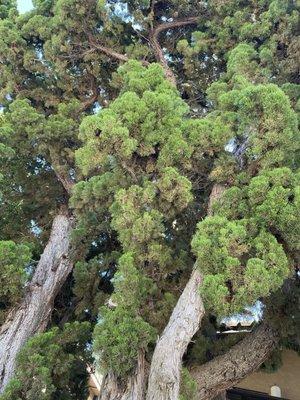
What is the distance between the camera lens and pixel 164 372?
451 cm

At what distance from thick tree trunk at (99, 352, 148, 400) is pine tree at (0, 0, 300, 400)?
0.02 metres

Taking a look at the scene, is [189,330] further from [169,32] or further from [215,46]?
[169,32]

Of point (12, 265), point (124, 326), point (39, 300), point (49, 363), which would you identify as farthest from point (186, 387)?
point (39, 300)

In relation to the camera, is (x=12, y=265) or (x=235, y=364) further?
(x=235, y=364)

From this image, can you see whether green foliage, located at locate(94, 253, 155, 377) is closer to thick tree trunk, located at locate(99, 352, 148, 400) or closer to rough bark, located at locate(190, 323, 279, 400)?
thick tree trunk, located at locate(99, 352, 148, 400)

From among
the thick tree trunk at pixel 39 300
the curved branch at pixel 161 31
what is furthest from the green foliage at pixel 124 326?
the curved branch at pixel 161 31

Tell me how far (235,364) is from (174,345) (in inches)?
92.7

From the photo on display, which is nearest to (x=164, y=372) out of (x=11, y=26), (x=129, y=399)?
(x=129, y=399)

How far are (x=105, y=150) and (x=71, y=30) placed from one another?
4.36 metres

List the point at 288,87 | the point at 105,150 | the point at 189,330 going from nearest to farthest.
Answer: the point at 189,330 < the point at 105,150 < the point at 288,87

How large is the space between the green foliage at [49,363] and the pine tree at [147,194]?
20mm

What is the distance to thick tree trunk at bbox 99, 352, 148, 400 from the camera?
462 centimetres

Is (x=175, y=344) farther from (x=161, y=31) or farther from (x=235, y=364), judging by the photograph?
(x=161, y=31)

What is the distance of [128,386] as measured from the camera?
470 cm
